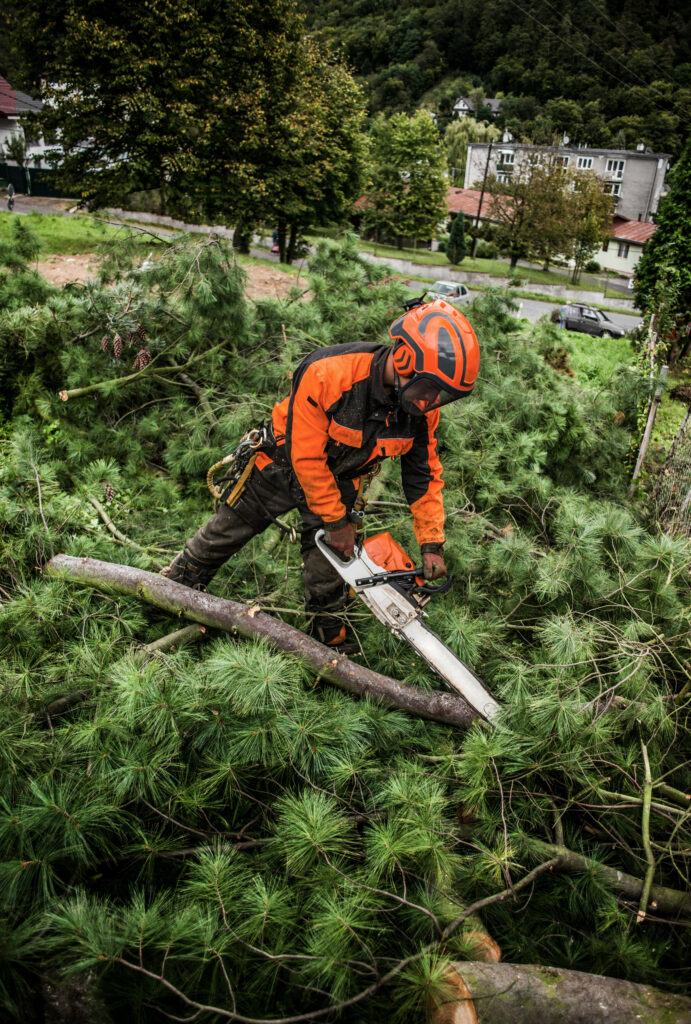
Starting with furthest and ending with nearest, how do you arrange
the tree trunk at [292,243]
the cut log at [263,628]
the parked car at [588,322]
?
the tree trunk at [292,243]
the parked car at [588,322]
the cut log at [263,628]

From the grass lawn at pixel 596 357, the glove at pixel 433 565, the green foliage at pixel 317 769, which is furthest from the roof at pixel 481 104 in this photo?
the glove at pixel 433 565

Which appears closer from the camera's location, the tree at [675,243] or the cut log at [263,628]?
the cut log at [263,628]

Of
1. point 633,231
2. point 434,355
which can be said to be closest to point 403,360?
point 434,355

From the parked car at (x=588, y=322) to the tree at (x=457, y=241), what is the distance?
17818mm

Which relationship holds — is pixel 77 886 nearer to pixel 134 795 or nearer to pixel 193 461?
pixel 134 795

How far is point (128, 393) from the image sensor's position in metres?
4.35

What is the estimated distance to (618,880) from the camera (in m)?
1.89

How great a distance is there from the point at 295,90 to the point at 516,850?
1571 centimetres

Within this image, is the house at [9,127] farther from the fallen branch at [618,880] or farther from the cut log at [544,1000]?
the cut log at [544,1000]

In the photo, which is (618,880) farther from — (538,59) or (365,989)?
(538,59)

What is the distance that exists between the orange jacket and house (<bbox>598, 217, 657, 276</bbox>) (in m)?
41.3

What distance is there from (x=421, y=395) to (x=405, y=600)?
82 centimetres

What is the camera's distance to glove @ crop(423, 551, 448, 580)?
8.38ft

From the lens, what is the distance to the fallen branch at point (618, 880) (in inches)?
74.4
